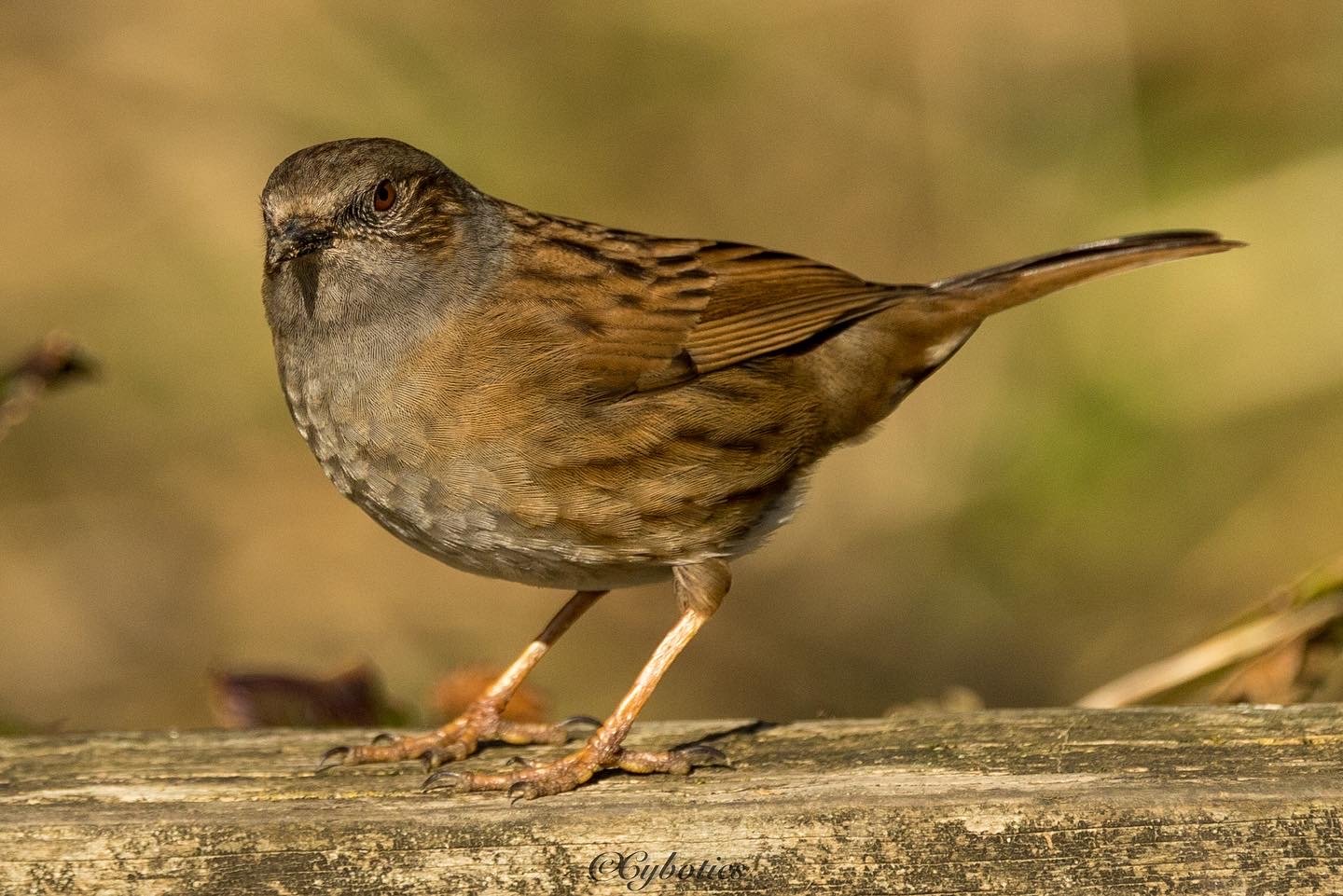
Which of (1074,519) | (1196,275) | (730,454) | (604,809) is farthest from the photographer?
(1196,275)

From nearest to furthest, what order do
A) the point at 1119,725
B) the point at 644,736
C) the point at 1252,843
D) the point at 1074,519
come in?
1. the point at 1252,843
2. the point at 1119,725
3. the point at 644,736
4. the point at 1074,519

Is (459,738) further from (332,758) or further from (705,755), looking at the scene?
(705,755)

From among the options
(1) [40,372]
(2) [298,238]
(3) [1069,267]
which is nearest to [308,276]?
(2) [298,238]

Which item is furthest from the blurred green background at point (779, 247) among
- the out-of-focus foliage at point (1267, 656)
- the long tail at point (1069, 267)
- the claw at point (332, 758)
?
the claw at point (332, 758)

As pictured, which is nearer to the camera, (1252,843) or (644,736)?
(1252,843)

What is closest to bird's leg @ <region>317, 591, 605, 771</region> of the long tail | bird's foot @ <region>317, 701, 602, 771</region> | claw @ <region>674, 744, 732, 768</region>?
bird's foot @ <region>317, 701, 602, 771</region>

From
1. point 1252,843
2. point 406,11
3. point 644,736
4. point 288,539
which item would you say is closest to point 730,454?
point 644,736

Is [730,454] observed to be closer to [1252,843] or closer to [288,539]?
[1252,843]

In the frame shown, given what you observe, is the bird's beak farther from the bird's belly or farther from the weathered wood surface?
the weathered wood surface
